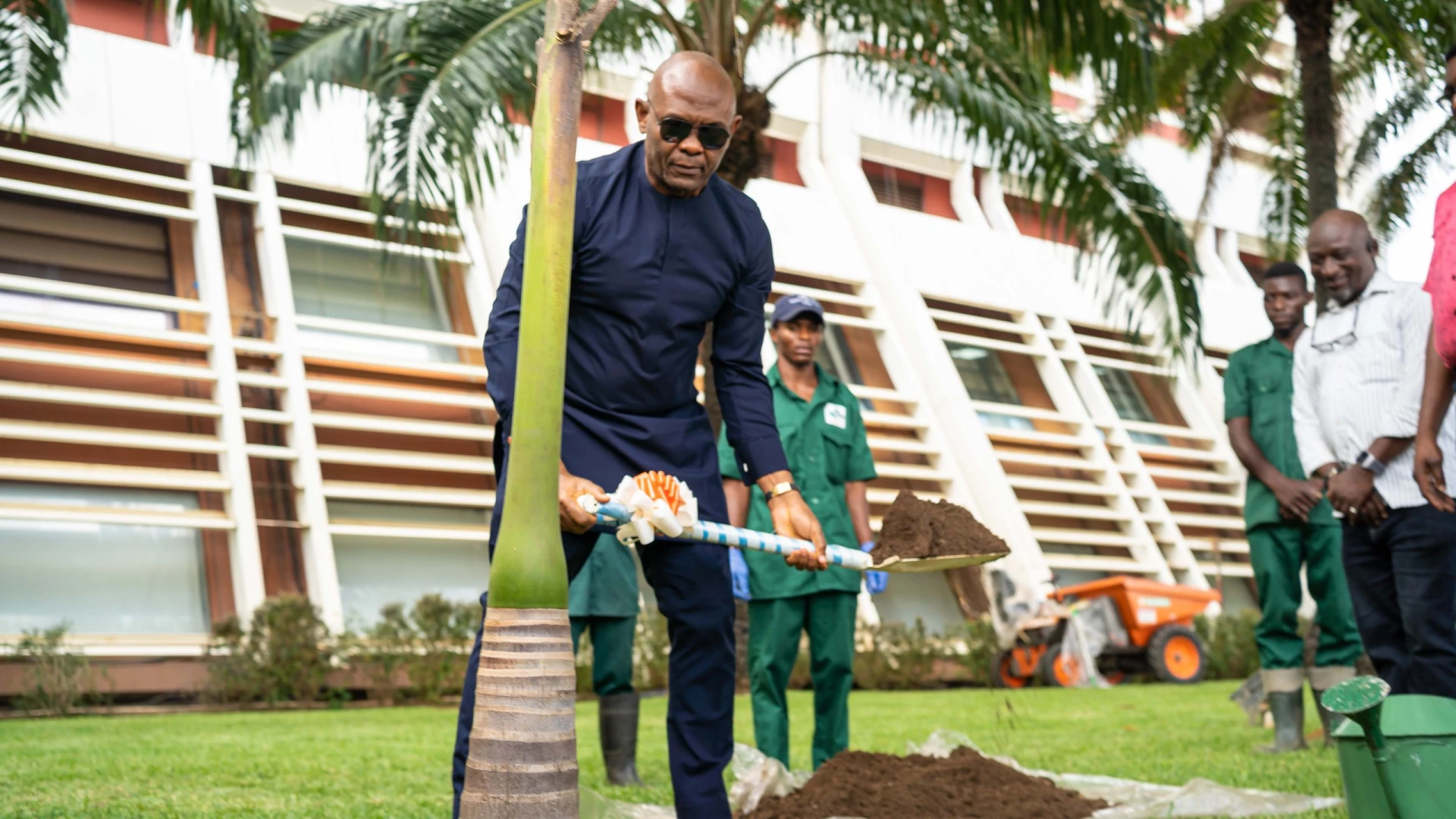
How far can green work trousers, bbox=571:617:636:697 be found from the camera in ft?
16.1

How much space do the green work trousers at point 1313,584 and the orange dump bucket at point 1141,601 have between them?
24.2 feet

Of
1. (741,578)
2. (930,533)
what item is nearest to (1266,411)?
(741,578)

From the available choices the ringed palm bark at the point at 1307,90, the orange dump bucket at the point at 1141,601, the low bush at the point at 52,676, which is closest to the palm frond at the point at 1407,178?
the ringed palm bark at the point at 1307,90

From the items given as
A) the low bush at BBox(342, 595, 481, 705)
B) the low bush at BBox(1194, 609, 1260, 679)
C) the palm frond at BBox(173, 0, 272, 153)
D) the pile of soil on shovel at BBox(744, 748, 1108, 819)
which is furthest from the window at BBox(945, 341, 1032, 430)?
the pile of soil on shovel at BBox(744, 748, 1108, 819)

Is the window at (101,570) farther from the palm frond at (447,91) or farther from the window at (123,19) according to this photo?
the window at (123,19)

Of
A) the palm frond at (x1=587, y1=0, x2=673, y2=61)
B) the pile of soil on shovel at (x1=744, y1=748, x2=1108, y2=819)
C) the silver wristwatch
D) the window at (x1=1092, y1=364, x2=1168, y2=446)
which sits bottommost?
the pile of soil on shovel at (x1=744, y1=748, x2=1108, y2=819)

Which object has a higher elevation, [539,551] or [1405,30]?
[1405,30]

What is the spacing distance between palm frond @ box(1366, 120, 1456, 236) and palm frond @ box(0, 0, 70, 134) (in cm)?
1159

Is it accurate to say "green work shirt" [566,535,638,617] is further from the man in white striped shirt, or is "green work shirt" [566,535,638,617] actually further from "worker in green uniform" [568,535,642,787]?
the man in white striped shirt

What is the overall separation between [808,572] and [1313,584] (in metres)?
2.47

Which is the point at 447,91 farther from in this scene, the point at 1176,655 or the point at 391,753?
the point at 1176,655

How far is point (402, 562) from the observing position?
12344 millimetres

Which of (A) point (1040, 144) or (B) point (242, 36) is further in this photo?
(A) point (1040, 144)

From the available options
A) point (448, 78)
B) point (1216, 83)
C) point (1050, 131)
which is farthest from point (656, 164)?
point (1216, 83)
